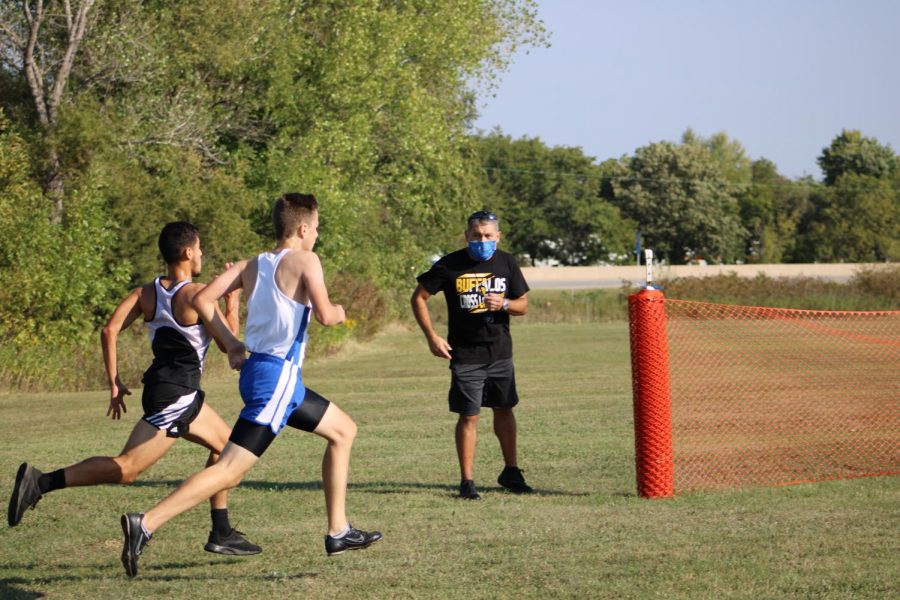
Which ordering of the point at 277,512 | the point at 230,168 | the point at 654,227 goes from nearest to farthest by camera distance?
the point at 277,512 < the point at 230,168 < the point at 654,227

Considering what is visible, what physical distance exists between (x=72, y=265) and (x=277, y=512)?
15180mm

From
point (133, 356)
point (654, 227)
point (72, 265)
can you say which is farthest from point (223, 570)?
point (654, 227)

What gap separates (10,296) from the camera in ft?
70.1

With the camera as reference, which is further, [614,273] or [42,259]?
[614,273]

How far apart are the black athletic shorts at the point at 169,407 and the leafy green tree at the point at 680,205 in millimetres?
95307

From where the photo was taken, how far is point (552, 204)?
101 meters

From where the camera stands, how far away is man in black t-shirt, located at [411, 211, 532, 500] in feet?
29.7

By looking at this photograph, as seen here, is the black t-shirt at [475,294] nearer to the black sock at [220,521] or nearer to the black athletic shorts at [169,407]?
the black athletic shorts at [169,407]

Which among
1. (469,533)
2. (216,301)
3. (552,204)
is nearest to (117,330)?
(216,301)

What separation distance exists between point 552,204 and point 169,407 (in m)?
94.7

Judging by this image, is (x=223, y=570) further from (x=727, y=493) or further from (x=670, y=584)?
(x=727, y=493)

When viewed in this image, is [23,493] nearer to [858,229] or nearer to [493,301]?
[493,301]

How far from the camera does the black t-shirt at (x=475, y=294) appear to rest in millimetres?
9094

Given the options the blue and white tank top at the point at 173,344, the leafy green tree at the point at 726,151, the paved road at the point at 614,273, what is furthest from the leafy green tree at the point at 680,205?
the blue and white tank top at the point at 173,344
